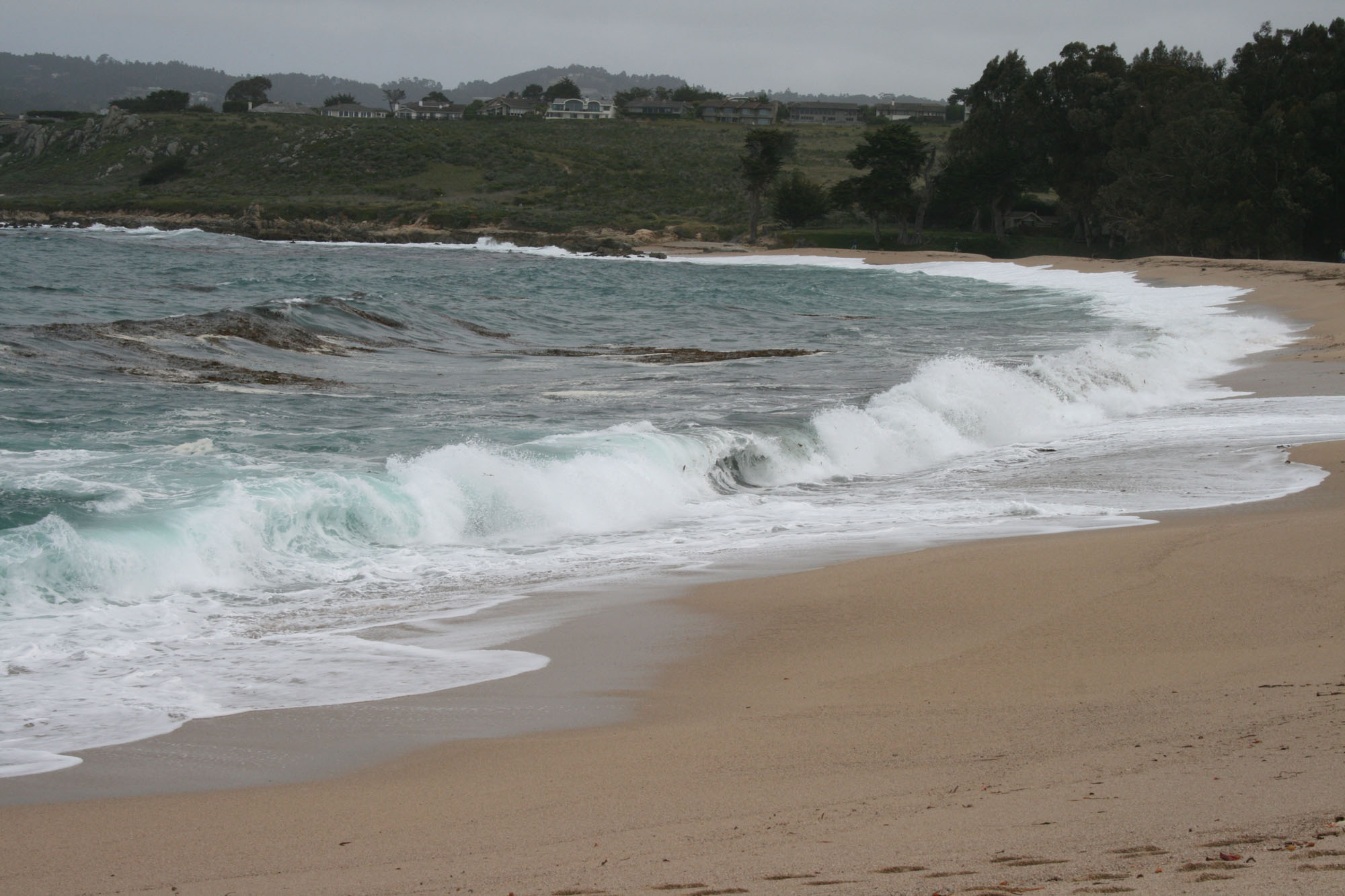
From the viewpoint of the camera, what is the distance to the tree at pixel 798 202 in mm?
72500

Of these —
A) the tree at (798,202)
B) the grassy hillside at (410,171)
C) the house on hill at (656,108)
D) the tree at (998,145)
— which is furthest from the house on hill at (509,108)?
the tree at (998,145)

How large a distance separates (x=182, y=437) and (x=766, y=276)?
4005cm

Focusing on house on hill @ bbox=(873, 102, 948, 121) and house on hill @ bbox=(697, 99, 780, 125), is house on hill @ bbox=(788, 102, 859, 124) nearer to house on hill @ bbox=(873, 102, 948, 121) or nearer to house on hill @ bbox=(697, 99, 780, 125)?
house on hill @ bbox=(873, 102, 948, 121)

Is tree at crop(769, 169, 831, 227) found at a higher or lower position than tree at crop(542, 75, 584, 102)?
lower

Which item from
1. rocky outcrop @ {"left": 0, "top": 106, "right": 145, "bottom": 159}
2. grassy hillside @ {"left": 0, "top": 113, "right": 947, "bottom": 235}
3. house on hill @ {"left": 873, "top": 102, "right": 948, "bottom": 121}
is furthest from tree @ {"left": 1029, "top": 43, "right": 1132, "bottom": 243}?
house on hill @ {"left": 873, "top": 102, "right": 948, "bottom": 121}

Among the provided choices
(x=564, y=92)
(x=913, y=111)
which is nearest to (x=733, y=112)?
(x=564, y=92)

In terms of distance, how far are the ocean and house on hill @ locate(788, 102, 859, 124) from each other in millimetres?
139247

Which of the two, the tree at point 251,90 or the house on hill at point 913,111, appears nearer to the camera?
the house on hill at point 913,111

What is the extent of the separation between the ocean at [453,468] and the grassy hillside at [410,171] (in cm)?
5677

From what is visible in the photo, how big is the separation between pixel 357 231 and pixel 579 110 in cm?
9036

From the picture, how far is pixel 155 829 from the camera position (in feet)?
12.1

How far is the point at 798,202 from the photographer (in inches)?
2857

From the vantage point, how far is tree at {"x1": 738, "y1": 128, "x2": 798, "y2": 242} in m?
70.0

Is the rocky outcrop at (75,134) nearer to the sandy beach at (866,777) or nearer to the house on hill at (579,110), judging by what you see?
the house on hill at (579,110)
